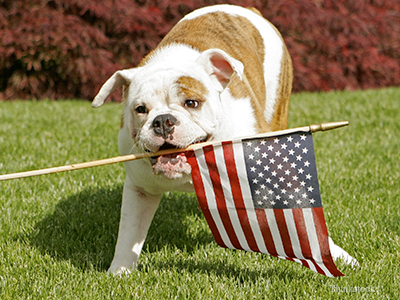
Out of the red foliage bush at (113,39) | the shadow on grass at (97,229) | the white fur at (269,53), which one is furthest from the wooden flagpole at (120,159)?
the red foliage bush at (113,39)

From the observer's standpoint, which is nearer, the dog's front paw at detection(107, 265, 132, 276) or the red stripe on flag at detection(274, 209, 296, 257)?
the red stripe on flag at detection(274, 209, 296, 257)

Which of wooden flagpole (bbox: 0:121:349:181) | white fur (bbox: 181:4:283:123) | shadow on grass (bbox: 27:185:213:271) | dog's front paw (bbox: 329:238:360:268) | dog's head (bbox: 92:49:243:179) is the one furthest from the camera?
white fur (bbox: 181:4:283:123)

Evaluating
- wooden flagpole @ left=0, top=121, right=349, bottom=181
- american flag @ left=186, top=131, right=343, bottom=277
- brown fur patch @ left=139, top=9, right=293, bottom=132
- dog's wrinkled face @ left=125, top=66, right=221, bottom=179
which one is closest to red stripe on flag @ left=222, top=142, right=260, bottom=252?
american flag @ left=186, top=131, right=343, bottom=277

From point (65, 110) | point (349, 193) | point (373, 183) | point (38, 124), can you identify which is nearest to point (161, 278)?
point (349, 193)

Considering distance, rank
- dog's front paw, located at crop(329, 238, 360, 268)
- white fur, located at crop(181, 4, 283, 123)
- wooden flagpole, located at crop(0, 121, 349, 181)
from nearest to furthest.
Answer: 1. wooden flagpole, located at crop(0, 121, 349, 181)
2. dog's front paw, located at crop(329, 238, 360, 268)
3. white fur, located at crop(181, 4, 283, 123)

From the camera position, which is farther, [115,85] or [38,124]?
[38,124]

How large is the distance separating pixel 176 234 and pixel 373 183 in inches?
82.8

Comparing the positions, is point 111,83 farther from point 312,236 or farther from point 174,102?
point 312,236

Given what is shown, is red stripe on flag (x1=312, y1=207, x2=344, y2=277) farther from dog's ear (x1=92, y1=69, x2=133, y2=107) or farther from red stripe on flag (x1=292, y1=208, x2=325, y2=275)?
dog's ear (x1=92, y1=69, x2=133, y2=107)

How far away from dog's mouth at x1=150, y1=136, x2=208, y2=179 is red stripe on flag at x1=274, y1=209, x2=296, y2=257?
0.59 metres

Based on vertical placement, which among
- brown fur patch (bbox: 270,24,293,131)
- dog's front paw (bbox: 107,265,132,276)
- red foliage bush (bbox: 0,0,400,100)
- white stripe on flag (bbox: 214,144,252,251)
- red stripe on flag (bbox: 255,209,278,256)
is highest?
white stripe on flag (bbox: 214,144,252,251)

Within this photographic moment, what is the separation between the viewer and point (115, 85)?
339cm

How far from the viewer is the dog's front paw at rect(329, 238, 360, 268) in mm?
3314

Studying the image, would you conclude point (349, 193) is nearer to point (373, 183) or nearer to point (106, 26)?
point (373, 183)
